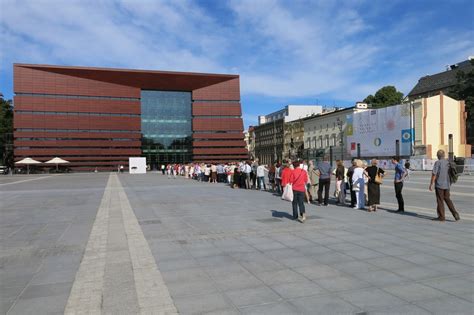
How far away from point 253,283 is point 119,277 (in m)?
1.88

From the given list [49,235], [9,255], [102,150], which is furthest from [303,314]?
[102,150]

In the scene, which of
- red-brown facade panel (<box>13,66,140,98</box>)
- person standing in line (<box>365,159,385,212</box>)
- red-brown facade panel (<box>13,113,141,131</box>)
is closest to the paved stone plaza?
person standing in line (<box>365,159,385,212</box>)

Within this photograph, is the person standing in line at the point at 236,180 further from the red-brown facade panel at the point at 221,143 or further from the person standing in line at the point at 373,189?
the red-brown facade panel at the point at 221,143

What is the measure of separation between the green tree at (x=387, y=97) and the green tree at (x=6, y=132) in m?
78.6

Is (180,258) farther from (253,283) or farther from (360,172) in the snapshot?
(360,172)

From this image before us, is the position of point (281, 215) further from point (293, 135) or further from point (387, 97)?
point (293, 135)

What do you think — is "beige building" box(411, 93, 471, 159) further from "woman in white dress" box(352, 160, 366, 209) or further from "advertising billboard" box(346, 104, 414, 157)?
"woman in white dress" box(352, 160, 366, 209)

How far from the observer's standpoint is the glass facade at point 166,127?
90250 mm

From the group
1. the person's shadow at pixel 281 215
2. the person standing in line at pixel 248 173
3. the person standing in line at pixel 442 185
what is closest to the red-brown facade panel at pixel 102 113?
the person standing in line at pixel 248 173

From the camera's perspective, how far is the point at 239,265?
5.82 metres

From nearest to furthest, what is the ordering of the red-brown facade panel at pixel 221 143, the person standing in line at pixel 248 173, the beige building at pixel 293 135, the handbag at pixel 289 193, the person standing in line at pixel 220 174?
the handbag at pixel 289 193, the person standing in line at pixel 248 173, the person standing in line at pixel 220 174, the red-brown facade panel at pixel 221 143, the beige building at pixel 293 135

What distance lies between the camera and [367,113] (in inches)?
2753

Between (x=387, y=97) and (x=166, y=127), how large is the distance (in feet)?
164

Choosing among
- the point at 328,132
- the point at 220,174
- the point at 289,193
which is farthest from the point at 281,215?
the point at 328,132
